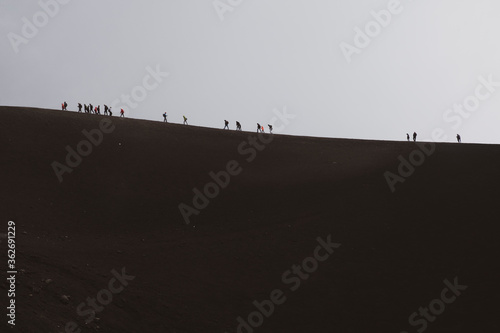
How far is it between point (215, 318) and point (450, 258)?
11150 millimetres

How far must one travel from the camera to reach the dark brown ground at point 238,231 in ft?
56.6

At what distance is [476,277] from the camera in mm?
20094

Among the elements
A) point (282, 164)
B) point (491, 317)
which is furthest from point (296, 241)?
point (282, 164)
